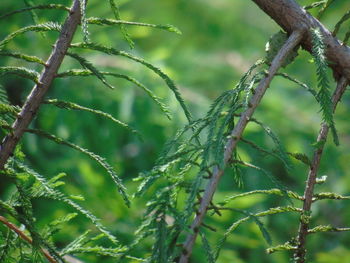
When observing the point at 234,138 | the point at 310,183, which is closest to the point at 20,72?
the point at 234,138

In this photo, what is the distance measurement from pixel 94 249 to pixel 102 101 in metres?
2.17

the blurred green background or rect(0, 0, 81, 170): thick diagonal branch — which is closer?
rect(0, 0, 81, 170): thick diagonal branch

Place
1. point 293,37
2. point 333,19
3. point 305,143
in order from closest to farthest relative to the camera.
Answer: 1. point 293,37
2. point 305,143
3. point 333,19

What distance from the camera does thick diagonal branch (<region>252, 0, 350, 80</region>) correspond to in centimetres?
86

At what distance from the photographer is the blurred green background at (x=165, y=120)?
2.81 metres

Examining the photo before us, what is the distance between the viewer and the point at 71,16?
833 millimetres

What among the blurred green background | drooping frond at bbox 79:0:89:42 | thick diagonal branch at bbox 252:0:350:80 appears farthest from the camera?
the blurred green background

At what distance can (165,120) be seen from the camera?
3219 millimetres

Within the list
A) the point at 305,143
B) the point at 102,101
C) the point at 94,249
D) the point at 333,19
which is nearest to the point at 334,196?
the point at 94,249

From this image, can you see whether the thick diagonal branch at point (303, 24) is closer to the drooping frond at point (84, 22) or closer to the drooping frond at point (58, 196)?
the drooping frond at point (84, 22)

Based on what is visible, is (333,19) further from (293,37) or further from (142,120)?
(293,37)

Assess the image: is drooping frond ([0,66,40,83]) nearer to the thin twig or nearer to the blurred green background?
the thin twig

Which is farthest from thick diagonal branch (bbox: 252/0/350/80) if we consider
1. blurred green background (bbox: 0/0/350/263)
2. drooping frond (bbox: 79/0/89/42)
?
blurred green background (bbox: 0/0/350/263)

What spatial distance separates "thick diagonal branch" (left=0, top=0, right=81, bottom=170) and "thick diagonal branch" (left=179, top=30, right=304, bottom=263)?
0.75 feet
